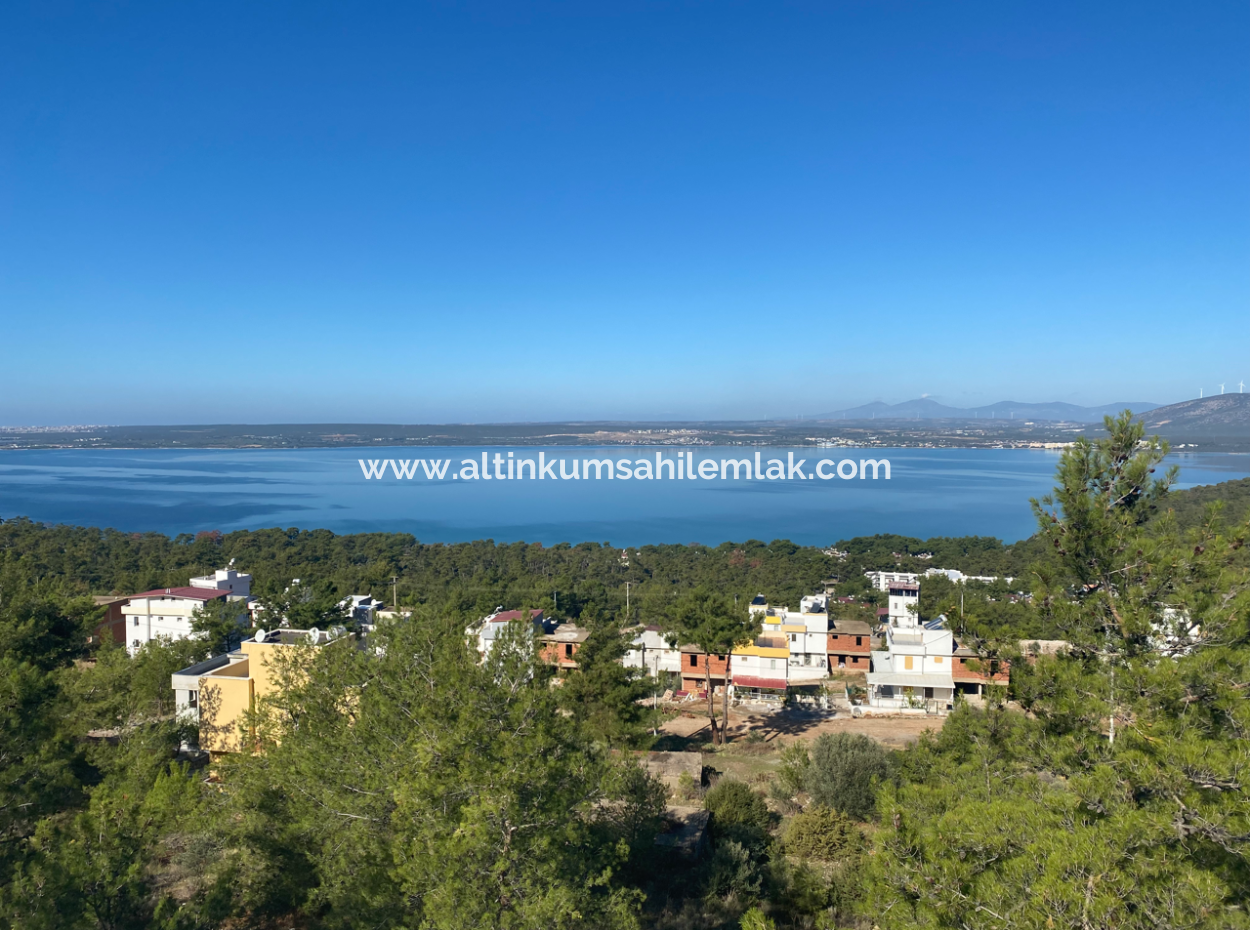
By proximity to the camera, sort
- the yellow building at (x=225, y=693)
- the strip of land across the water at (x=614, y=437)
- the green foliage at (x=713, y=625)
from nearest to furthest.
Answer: the yellow building at (x=225, y=693), the green foliage at (x=713, y=625), the strip of land across the water at (x=614, y=437)

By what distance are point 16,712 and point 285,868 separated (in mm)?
2545

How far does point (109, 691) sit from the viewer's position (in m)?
9.52

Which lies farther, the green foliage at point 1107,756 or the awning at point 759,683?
the awning at point 759,683

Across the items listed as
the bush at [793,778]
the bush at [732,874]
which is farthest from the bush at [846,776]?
the bush at [732,874]

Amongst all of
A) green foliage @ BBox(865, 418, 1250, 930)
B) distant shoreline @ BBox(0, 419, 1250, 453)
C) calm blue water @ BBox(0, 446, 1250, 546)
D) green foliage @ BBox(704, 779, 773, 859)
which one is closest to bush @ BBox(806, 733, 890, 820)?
green foliage @ BBox(704, 779, 773, 859)

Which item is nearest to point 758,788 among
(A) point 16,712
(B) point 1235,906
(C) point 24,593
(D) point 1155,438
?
(D) point 1155,438

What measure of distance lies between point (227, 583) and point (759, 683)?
16.3 metres

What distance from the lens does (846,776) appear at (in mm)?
7457

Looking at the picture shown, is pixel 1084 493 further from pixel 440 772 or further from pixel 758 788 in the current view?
pixel 758 788

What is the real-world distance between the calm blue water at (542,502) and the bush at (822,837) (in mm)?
31225

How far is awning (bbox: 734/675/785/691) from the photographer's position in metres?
14.9

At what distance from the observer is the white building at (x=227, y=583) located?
2077 centimetres

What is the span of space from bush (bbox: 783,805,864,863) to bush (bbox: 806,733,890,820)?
1.52 feet

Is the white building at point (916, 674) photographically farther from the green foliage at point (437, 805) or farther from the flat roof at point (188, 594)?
the flat roof at point (188, 594)
